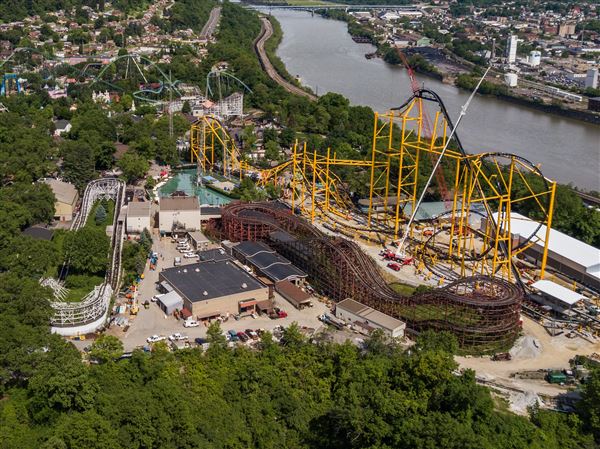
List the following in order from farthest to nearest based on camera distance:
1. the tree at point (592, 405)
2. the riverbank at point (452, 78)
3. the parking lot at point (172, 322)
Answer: the riverbank at point (452, 78) → the parking lot at point (172, 322) → the tree at point (592, 405)

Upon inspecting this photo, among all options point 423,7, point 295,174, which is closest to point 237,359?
point 295,174

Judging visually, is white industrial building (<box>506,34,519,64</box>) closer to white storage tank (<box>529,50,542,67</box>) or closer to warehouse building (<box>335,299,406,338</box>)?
white storage tank (<box>529,50,542,67</box>)

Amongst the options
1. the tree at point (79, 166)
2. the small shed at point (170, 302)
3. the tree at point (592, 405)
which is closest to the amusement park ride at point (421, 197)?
the tree at point (79, 166)

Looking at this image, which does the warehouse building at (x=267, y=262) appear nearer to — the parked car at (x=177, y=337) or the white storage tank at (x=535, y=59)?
the parked car at (x=177, y=337)

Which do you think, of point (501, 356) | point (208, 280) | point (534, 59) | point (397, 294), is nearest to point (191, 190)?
point (208, 280)

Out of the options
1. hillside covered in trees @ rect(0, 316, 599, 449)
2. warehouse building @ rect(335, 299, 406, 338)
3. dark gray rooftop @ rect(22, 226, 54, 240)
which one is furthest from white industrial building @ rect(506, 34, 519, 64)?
hillside covered in trees @ rect(0, 316, 599, 449)

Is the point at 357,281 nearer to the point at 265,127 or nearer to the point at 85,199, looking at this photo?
the point at 85,199

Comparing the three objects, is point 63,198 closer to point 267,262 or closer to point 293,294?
point 267,262
